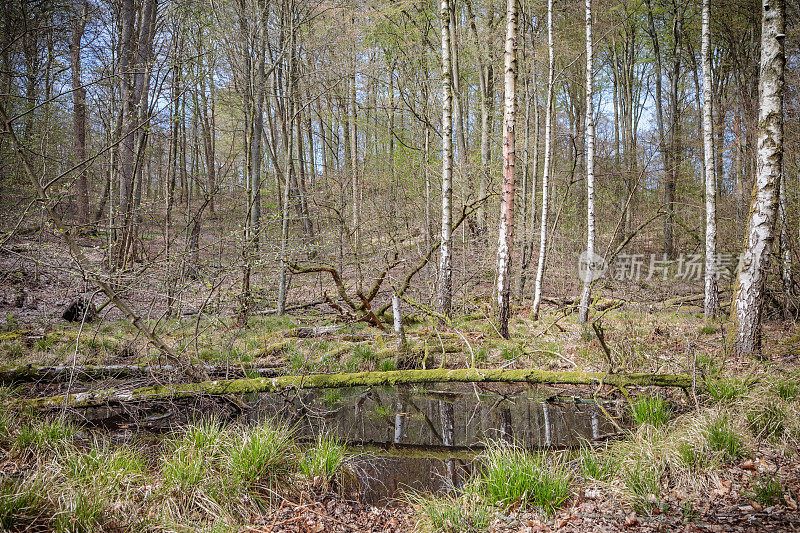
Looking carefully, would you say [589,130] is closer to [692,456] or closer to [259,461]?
[692,456]

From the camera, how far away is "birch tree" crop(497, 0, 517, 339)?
751 cm

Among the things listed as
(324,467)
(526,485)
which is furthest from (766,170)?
(324,467)

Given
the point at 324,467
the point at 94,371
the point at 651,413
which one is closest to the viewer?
the point at 324,467

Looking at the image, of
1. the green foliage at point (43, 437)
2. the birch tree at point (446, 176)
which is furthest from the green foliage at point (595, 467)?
the birch tree at point (446, 176)

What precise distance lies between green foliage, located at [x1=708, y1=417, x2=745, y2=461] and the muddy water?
1.37m

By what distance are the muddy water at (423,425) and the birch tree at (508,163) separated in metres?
2.15

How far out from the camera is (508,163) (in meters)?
7.71

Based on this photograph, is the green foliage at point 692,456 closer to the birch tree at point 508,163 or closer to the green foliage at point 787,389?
the green foliage at point 787,389

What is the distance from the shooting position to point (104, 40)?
13070 millimetres

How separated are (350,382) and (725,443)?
412 cm

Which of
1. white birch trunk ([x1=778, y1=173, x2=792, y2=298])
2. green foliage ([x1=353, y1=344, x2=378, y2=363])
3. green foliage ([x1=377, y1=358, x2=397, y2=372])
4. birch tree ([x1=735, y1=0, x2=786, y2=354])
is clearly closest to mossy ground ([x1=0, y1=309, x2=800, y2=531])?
birch tree ([x1=735, y1=0, x2=786, y2=354])

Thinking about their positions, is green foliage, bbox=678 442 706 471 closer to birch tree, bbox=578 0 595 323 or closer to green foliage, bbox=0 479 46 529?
green foliage, bbox=0 479 46 529

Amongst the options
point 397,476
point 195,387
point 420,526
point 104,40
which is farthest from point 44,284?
point 420,526

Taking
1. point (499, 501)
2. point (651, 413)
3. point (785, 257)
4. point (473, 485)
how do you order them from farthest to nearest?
point (785, 257), point (651, 413), point (473, 485), point (499, 501)
